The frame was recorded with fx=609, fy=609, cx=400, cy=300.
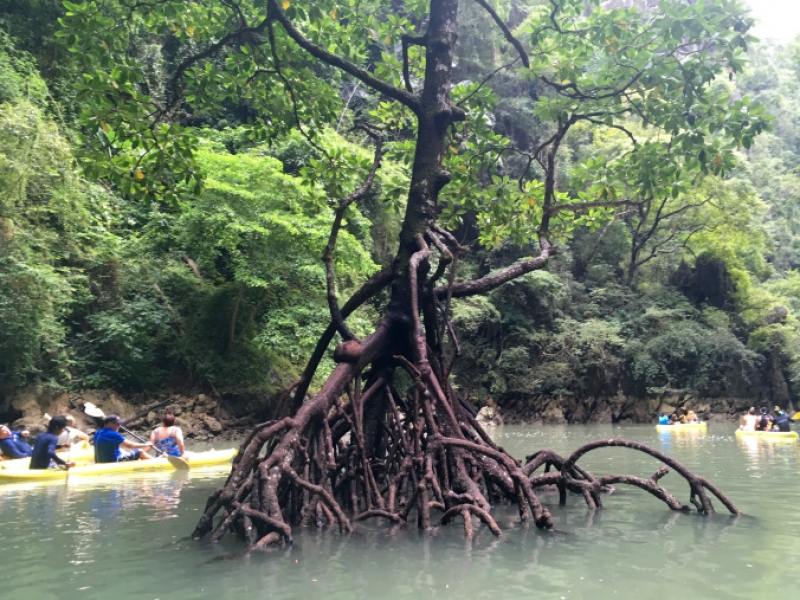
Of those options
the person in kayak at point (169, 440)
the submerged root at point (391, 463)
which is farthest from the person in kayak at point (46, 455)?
the submerged root at point (391, 463)

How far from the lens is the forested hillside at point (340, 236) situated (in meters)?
6.71

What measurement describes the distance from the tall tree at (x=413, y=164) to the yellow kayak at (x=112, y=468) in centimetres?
482

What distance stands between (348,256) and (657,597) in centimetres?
1400

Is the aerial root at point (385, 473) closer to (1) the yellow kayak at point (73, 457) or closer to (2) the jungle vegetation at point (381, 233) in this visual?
(2) the jungle vegetation at point (381, 233)

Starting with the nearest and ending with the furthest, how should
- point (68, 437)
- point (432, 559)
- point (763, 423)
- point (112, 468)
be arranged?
point (432, 559), point (112, 468), point (68, 437), point (763, 423)

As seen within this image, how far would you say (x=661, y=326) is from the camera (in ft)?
87.3

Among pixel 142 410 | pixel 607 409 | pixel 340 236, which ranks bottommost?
pixel 607 409

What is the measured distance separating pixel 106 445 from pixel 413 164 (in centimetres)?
704

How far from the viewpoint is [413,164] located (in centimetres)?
629

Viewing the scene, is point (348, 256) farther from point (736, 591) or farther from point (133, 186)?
point (736, 591)

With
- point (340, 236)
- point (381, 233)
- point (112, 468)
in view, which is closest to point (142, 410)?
point (112, 468)

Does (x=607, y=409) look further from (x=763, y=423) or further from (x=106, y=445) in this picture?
(x=106, y=445)

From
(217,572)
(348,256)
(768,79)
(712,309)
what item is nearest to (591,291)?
(712,309)

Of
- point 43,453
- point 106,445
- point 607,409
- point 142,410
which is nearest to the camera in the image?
point 43,453
